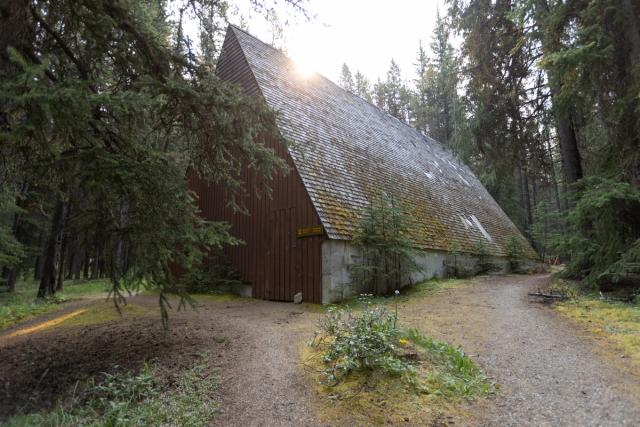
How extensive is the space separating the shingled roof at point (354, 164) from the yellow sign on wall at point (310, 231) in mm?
164

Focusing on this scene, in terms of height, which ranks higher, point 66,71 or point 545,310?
point 66,71

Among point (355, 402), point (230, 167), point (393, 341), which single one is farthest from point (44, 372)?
point (393, 341)

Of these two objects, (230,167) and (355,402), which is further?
(230,167)

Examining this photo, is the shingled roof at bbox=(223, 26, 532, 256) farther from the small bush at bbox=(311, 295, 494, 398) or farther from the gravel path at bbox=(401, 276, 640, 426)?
the small bush at bbox=(311, 295, 494, 398)

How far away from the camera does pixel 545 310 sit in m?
6.80

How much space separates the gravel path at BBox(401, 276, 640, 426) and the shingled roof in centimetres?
367

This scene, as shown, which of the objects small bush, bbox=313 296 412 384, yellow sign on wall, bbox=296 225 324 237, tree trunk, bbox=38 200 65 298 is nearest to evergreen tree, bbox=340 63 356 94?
tree trunk, bbox=38 200 65 298

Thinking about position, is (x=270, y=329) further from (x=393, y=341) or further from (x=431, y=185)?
(x=431, y=185)

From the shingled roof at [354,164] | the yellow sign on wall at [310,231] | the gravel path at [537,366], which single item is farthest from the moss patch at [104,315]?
the gravel path at [537,366]

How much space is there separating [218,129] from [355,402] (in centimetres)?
382

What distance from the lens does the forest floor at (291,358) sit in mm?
3277

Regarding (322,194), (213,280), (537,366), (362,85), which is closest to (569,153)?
(322,194)

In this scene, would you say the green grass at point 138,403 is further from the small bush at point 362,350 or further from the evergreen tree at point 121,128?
the small bush at point 362,350

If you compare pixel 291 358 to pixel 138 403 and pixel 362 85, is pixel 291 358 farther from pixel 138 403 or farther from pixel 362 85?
pixel 362 85
